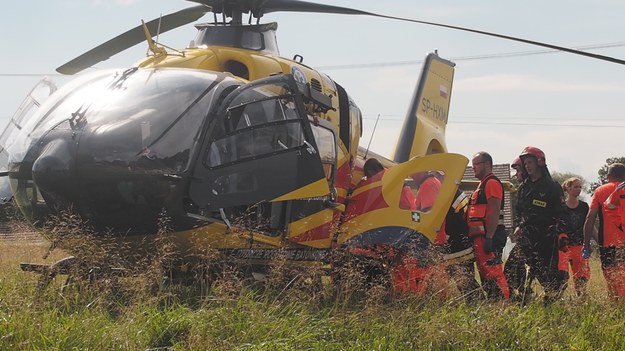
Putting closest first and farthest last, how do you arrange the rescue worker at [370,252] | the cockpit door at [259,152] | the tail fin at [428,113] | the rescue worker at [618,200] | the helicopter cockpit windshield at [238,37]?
the cockpit door at [259,152] < the rescue worker at [370,252] < the rescue worker at [618,200] < the helicopter cockpit windshield at [238,37] < the tail fin at [428,113]

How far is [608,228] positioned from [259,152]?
3856mm

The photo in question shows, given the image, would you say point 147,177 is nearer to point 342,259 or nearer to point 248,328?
point 248,328

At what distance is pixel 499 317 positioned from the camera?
6.88m

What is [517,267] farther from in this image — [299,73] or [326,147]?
[299,73]

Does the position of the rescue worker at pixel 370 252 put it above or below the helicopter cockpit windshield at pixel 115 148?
below

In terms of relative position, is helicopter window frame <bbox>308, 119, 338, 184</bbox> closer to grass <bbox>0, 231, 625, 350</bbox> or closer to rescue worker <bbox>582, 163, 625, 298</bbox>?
grass <bbox>0, 231, 625, 350</bbox>

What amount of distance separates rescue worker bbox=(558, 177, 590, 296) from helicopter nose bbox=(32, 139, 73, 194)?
4935 mm

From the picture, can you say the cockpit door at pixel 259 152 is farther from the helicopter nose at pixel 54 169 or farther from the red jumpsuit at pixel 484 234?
the red jumpsuit at pixel 484 234

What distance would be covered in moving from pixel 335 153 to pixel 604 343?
319cm

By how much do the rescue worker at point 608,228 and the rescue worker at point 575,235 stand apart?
0.90ft

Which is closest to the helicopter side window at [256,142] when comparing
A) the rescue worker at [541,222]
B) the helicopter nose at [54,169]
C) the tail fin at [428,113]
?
the helicopter nose at [54,169]

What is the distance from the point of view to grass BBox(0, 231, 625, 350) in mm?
5684

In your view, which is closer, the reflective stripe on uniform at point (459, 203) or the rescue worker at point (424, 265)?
the rescue worker at point (424, 265)

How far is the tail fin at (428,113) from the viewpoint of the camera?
12548 millimetres
